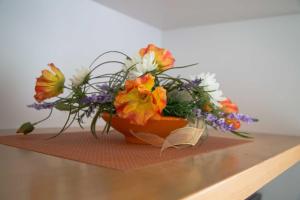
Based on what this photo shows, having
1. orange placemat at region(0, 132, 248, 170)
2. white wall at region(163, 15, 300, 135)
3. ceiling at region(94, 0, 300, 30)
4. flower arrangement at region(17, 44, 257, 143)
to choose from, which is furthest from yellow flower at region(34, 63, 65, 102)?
white wall at region(163, 15, 300, 135)

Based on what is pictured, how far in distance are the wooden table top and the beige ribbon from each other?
0.08 meters

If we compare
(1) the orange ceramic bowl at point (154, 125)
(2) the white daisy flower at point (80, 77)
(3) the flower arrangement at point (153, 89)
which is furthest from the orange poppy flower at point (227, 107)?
(2) the white daisy flower at point (80, 77)

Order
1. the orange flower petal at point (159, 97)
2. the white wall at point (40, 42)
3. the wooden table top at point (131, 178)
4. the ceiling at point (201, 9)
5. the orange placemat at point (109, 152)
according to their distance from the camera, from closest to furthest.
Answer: the wooden table top at point (131, 178)
the orange placemat at point (109, 152)
the orange flower petal at point (159, 97)
the white wall at point (40, 42)
the ceiling at point (201, 9)

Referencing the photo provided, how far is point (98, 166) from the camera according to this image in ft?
1.40

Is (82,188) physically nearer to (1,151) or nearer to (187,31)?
(1,151)

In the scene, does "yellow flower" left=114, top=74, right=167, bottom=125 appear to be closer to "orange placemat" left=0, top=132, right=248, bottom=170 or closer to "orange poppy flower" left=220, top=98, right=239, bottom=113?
"orange placemat" left=0, top=132, right=248, bottom=170

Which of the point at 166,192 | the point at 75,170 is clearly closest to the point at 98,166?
the point at 75,170

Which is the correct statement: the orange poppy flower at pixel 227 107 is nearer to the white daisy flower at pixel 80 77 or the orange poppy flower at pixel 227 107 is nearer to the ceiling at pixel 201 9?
the white daisy flower at pixel 80 77

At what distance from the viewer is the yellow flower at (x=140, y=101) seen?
0.56 meters

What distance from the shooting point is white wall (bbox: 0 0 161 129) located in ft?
3.06

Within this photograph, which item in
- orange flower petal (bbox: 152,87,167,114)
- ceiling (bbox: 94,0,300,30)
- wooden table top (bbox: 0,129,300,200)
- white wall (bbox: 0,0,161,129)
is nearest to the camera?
wooden table top (bbox: 0,129,300,200)

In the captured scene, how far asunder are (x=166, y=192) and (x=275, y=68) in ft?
3.83

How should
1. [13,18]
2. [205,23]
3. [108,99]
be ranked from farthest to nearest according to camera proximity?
[205,23], [13,18], [108,99]

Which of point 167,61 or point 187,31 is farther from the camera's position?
point 187,31
